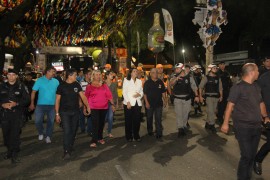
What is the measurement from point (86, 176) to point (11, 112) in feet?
7.07

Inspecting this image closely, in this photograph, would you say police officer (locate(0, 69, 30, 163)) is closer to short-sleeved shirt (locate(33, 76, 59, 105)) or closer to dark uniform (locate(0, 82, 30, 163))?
dark uniform (locate(0, 82, 30, 163))

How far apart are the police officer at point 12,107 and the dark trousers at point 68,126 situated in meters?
0.80

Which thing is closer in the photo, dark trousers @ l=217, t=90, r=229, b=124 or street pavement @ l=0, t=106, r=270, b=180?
street pavement @ l=0, t=106, r=270, b=180

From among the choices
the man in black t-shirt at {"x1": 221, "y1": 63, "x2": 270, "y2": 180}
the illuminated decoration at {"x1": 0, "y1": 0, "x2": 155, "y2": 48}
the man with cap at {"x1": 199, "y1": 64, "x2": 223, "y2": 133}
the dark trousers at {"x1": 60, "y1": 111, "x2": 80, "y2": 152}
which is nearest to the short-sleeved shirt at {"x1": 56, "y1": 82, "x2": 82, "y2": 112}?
the dark trousers at {"x1": 60, "y1": 111, "x2": 80, "y2": 152}

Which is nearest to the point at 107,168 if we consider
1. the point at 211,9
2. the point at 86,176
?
the point at 86,176

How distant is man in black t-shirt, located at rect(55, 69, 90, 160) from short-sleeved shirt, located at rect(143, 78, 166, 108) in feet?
8.09

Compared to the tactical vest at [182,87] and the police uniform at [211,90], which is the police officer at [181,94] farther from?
the police uniform at [211,90]

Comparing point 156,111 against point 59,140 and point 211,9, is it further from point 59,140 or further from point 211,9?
point 211,9

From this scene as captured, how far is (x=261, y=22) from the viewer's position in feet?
90.5

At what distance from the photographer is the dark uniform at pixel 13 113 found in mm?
7250

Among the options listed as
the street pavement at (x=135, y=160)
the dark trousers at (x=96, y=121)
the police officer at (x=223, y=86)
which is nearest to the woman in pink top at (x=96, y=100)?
the dark trousers at (x=96, y=121)

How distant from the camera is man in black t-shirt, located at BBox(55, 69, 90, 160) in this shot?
7.46m

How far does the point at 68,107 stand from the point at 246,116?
142 inches

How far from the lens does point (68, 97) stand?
7.52 m
